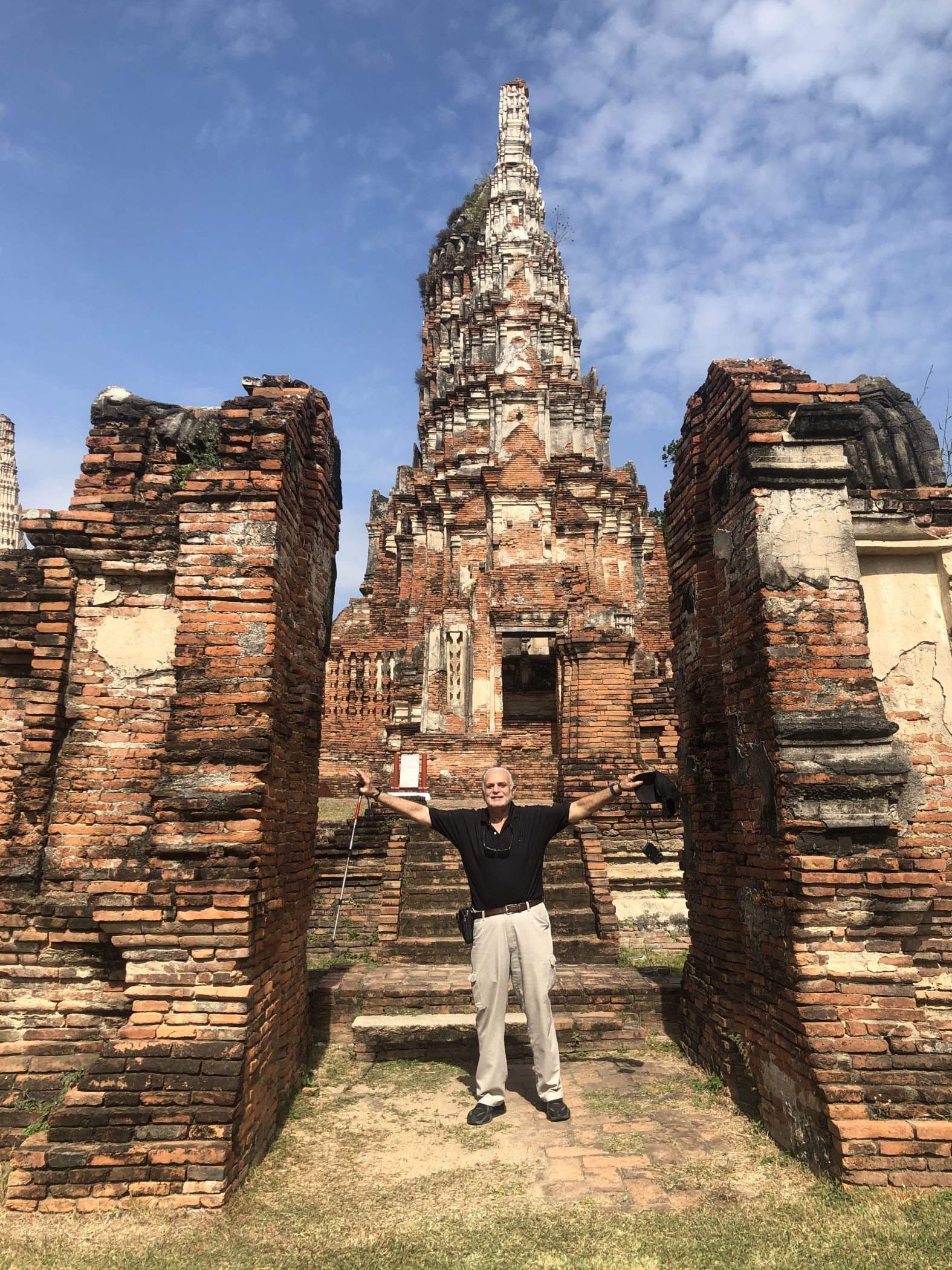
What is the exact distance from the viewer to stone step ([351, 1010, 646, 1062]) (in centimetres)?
559

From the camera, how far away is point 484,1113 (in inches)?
174

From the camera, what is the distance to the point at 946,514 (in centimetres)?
523

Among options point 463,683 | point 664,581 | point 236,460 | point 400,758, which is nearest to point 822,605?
point 236,460

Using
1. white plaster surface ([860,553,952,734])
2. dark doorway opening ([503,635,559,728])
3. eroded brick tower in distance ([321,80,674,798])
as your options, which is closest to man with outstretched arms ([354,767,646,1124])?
white plaster surface ([860,553,952,734])

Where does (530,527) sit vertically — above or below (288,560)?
above

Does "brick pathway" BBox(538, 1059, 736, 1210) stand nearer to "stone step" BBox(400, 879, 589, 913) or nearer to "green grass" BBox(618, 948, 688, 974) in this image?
"green grass" BBox(618, 948, 688, 974)

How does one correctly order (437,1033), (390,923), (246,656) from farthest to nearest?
(390,923) < (437,1033) < (246,656)

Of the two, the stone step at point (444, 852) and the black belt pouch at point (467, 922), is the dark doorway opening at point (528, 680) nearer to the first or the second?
the stone step at point (444, 852)

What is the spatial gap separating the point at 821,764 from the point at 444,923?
482cm

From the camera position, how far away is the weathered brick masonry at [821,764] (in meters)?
3.81

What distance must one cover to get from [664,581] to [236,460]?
66.9ft

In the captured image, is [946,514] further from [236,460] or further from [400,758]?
[400,758]

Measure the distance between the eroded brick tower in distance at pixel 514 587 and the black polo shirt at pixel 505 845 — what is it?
24.3 feet

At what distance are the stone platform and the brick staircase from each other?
0.72 meters
